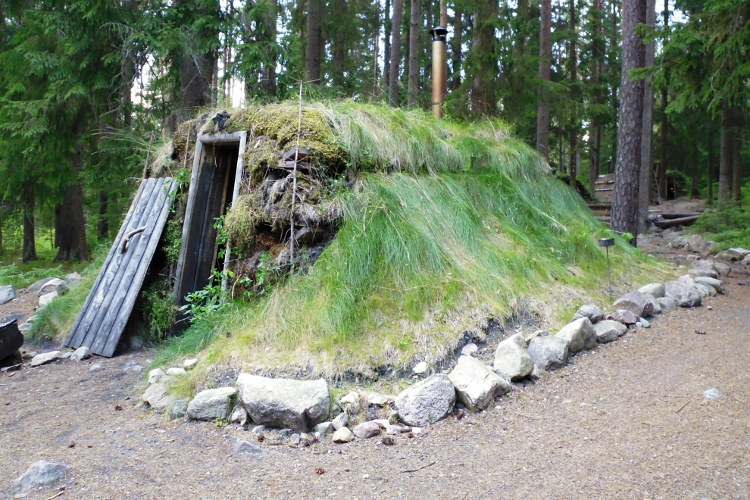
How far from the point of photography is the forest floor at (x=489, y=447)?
9.23ft

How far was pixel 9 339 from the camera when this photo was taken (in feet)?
17.7

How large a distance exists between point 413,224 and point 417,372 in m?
1.65

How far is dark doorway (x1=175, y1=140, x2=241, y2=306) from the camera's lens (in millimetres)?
5777

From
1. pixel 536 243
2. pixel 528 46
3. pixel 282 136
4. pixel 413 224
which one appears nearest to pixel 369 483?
pixel 413 224

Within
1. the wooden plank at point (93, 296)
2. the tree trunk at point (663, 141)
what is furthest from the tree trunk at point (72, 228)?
the tree trunk at point (663, 141)

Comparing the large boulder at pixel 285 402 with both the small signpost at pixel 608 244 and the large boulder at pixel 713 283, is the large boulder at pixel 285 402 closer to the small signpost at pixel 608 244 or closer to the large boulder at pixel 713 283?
the small signpost at pixel 608 244

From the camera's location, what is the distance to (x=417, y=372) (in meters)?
4.17

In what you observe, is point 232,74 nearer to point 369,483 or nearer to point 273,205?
point 273,205

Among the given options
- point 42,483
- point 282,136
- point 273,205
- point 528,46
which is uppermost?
point 528,46

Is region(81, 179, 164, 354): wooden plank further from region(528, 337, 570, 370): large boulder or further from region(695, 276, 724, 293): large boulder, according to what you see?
region(695, 276, 724, 293): large boulder

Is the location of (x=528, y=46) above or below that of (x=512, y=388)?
above

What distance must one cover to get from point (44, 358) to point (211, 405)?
9.08 feet

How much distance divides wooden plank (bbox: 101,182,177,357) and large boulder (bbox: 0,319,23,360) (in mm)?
855

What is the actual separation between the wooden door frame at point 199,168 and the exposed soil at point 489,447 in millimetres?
1552
